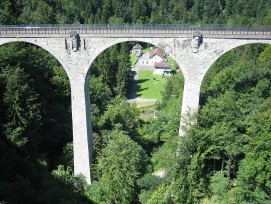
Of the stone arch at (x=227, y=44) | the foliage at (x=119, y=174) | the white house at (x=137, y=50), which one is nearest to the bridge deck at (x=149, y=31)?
the stone arch at (x=227, y=44)

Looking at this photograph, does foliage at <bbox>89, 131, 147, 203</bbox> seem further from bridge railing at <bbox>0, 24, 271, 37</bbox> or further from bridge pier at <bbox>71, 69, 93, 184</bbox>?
bridge railing at <bbox>0, 24, 271, 37</bbox>

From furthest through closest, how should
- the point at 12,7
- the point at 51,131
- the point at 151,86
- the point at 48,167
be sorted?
the point at 151,86
the point at 12,7
the point at 51,131
the point at 48,167

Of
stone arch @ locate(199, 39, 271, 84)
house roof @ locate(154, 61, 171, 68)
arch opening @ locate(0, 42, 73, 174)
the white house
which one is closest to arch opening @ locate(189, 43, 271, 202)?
stone arch @ locate(199, 39, 271, 84)

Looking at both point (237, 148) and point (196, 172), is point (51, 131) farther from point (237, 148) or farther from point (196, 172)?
point (237, 148)

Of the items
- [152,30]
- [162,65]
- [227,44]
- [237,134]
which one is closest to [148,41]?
[152,30]

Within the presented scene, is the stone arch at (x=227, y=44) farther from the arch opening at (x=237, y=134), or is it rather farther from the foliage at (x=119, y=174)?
the foliage at (x=119, y=174)

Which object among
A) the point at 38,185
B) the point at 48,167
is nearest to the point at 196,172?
the point at 38,185

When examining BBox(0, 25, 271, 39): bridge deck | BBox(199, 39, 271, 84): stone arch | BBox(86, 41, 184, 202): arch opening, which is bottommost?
BBox(86, 41, 184, 202): arch opening
